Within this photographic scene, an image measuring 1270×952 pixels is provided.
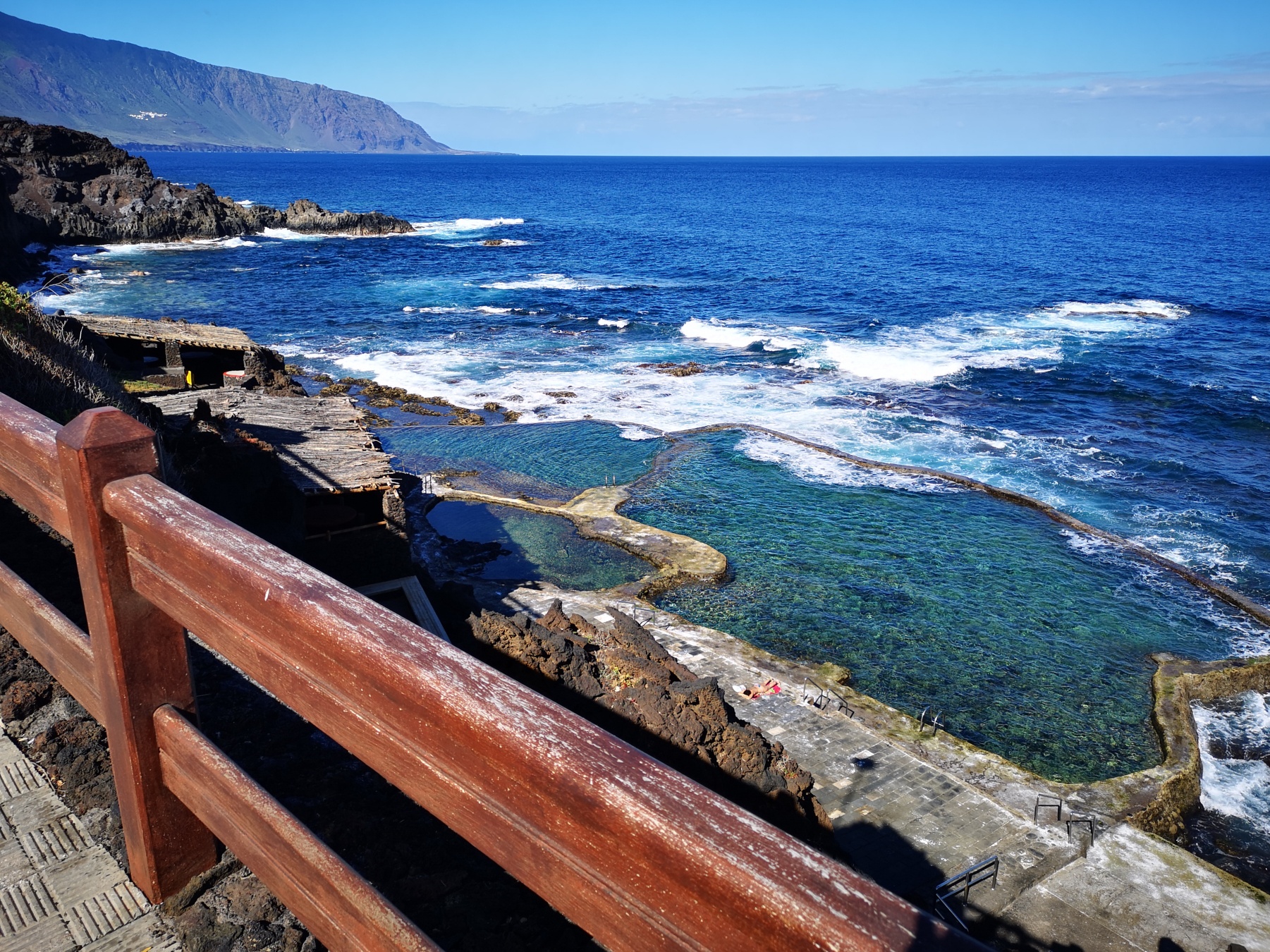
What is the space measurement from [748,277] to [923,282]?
42.0 feet

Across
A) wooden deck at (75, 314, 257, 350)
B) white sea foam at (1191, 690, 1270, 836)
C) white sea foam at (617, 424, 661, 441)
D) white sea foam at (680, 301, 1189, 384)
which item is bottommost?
white sea foam at (1191, 690, 1270, 836)

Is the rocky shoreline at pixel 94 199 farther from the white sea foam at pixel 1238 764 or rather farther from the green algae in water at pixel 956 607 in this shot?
the white sea foam at pixel 1238 764

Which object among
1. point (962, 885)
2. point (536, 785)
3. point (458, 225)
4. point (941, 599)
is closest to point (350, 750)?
point (536, 785)

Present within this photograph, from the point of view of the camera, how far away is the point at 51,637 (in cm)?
298

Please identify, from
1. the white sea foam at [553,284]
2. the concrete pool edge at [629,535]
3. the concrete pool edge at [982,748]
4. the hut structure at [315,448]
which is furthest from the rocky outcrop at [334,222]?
the hut structure at [315,448]

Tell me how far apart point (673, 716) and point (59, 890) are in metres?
6.92

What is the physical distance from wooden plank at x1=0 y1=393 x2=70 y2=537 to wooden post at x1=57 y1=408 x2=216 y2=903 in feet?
0.49

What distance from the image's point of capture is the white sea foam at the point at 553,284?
198 ft

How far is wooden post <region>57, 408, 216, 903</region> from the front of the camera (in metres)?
2.31

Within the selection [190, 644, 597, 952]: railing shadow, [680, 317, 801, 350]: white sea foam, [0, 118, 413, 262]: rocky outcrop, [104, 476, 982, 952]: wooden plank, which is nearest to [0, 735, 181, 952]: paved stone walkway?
[190, 644, 597, 952]: railing shadow

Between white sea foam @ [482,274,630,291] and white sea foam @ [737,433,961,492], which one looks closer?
white sea foam @ [737,433,961,492]

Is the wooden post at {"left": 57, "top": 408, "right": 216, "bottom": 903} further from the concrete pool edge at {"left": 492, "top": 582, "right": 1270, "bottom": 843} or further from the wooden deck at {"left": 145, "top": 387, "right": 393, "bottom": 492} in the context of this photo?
the concrete pool edge at {"left": 492, "top": 582, "right": 1270, "bottom": 843}

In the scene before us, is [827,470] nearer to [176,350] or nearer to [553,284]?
[176,350]

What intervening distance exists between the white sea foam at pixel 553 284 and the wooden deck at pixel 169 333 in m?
34.0
